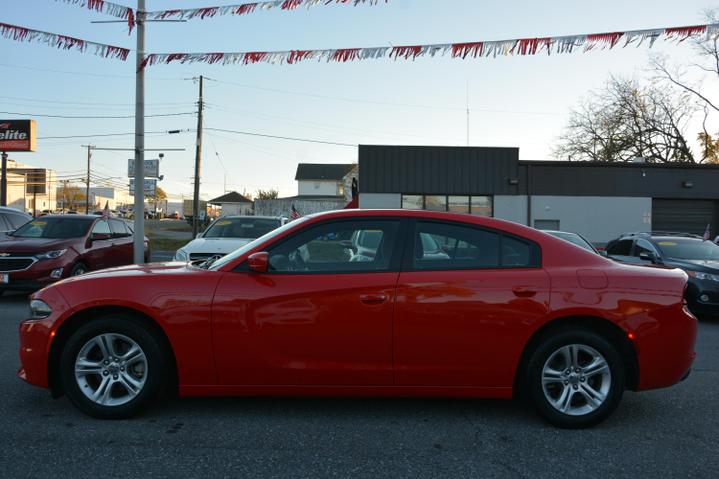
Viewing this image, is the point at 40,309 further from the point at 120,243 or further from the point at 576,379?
the point at 120,243

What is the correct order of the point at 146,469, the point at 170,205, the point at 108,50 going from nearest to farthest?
the point at 146,469, the point at 108,50, the point at 170,205

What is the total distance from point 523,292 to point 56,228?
9.92 meters

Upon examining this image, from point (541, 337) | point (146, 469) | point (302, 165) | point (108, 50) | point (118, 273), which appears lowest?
point (146, 469)

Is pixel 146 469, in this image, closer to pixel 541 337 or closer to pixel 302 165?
pixel 541 337

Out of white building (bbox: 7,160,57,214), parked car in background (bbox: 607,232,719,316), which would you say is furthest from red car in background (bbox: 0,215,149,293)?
white building (bbox: 7,160,57,214)

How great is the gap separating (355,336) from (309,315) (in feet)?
1.12

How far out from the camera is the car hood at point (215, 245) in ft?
32.0

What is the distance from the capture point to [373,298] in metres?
3.88

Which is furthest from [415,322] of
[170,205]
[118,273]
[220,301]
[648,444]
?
[170,205]

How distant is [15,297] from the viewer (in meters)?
10.7

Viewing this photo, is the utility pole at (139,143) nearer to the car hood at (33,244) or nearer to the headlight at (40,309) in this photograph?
the car hood at (33,244)

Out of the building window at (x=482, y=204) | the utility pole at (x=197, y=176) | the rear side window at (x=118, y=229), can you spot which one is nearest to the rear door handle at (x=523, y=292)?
the rear side window at (x=118, y=229)

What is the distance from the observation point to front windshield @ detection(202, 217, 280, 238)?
436 inches

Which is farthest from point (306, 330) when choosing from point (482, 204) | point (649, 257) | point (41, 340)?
point (482, 204)
